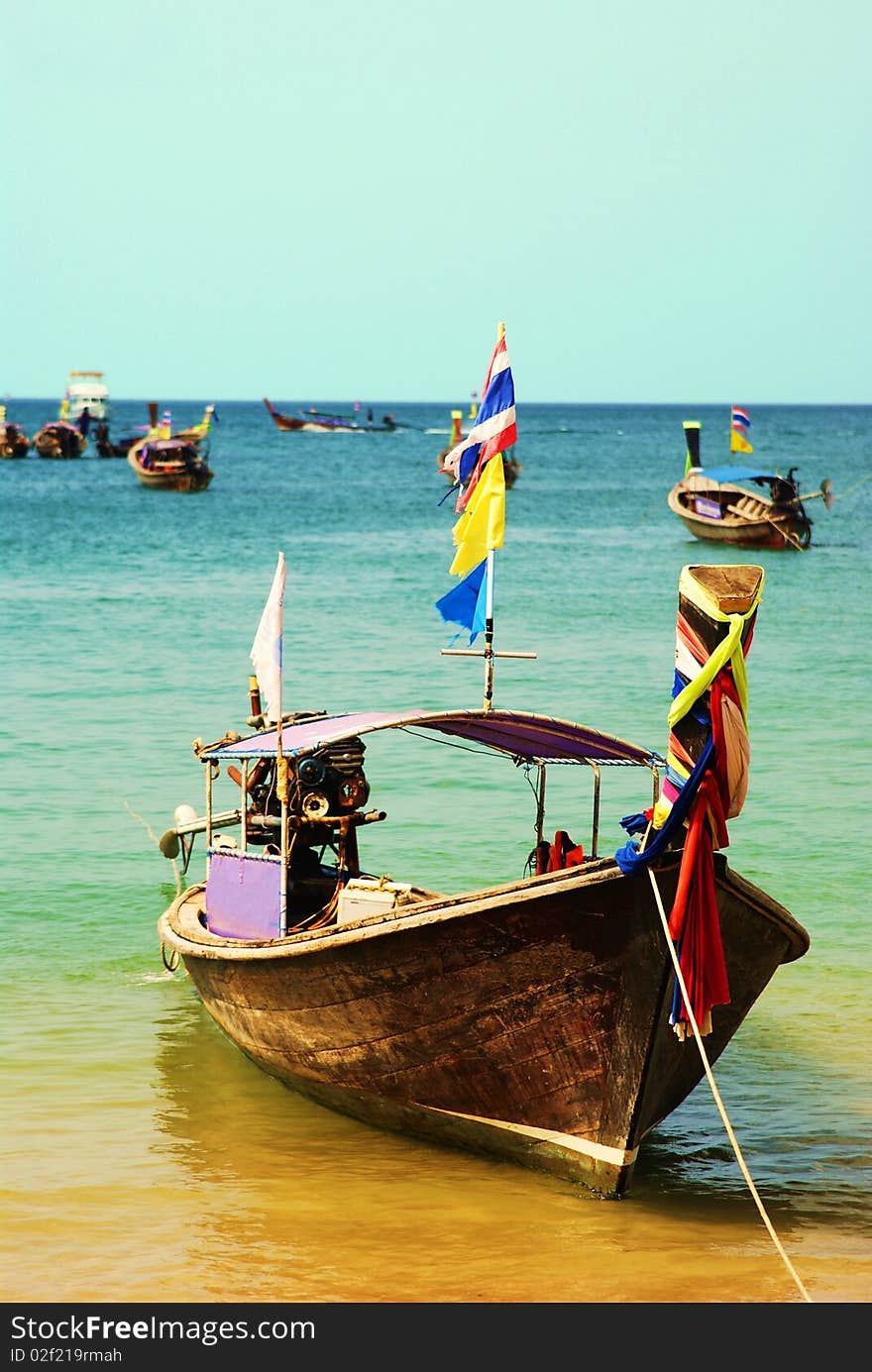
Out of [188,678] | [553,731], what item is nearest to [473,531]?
[553,731]

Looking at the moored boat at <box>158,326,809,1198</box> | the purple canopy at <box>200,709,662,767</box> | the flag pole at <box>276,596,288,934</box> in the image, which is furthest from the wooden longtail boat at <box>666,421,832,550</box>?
the flag pole at <box>276,596,288,934</box>

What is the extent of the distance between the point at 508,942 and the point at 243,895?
94.5 inches

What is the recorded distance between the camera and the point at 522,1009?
26.8 feet

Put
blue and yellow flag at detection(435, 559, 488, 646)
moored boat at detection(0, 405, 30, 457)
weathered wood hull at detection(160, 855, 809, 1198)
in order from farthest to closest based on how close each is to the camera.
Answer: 1. moored boat at detection(0, 405, 30, 457)
2. blue and yellow flag at detection(435, 559, 488, 646)
3. weathered wood hull at detection(160, 855, 809, 1198)

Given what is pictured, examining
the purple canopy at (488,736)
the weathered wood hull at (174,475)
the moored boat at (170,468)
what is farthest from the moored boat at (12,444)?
the purple canopy at (488,736)

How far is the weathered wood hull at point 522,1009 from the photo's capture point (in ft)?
25.8

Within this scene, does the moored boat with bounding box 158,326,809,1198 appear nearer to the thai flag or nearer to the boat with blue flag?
the thai flag

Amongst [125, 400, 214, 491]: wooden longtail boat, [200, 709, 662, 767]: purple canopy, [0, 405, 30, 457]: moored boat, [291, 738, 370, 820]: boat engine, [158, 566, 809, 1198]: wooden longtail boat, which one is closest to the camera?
[158, 566, 809, 1198]: wooden longtail boat

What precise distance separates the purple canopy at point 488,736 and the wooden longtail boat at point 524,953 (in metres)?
0.02

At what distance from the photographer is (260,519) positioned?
56.4m

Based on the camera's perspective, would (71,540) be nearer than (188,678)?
No

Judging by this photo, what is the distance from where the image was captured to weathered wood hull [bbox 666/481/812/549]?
43.6 metres

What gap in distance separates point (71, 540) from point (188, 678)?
25.2m
